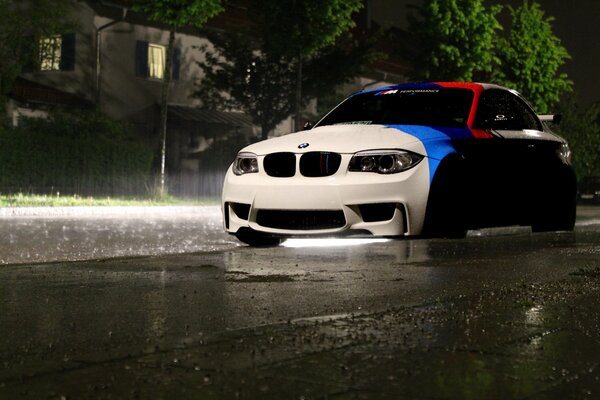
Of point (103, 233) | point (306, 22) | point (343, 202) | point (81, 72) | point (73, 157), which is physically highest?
point (306, 22)

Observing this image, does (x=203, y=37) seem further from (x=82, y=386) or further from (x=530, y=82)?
(x=82, y=386)

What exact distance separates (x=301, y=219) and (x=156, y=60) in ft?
103

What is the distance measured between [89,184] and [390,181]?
75.4 ft

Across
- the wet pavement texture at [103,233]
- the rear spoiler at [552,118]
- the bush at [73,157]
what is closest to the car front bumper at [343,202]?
the rear spoiler at [552,118]

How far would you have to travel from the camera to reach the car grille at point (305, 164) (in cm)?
844

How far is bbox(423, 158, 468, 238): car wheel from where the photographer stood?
8461 millimetres

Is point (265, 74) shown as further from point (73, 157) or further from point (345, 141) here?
point (345, 141)

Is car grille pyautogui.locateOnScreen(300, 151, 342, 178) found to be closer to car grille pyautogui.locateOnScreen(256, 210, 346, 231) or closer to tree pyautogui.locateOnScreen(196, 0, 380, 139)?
car grille pyautogui.locateOnScreen(256, 210, 346, 231)

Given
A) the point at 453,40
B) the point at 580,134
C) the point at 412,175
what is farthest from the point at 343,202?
the point at 580,134

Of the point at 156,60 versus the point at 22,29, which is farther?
the point at 156,60

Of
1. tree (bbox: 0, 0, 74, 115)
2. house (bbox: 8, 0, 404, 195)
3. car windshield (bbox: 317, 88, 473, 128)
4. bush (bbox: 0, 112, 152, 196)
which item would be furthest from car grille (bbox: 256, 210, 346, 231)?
house (bbox: 8, 0, 404, 195)

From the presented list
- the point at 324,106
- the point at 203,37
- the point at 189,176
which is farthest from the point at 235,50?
the point at 324,106

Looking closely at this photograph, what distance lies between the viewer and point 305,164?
28.1 feet

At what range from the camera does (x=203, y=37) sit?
136 feet
